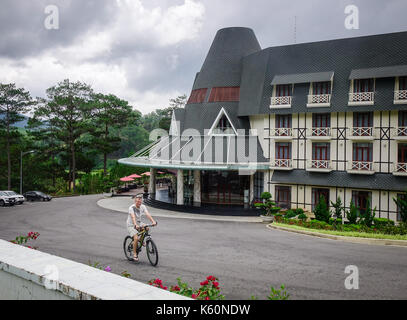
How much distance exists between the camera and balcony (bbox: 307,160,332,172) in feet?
88.6

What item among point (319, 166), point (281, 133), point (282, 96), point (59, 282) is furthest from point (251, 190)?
point (59, 282)

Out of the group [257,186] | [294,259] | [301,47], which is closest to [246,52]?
[301,47]

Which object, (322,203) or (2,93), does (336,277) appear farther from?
(2,93)

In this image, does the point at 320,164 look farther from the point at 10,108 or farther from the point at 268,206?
the point at 10,108

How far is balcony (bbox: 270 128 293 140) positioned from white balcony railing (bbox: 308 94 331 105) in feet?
9.42

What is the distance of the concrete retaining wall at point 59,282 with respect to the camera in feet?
10.8

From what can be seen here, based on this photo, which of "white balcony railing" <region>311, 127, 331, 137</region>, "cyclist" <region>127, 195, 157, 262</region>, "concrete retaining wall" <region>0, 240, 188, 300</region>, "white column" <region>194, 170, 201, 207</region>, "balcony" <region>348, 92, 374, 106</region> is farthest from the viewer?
"white column" <region>194, 170, 201, 207</region>

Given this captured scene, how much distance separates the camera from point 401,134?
24719mm

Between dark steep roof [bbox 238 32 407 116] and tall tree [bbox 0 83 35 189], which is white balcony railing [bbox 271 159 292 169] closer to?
dark steep roof [bbox 238 32 407 116]

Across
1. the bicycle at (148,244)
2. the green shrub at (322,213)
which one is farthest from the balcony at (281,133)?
the bicycle at (148,244)

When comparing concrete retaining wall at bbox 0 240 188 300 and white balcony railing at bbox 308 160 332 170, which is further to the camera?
white balcony railing at bbox 308 160 332 170

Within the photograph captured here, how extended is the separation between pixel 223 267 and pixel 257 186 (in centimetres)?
1989

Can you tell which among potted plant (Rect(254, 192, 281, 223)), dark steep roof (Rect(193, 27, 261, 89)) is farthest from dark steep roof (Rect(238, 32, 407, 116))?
potted plant (Rect(254, 192, 281, 223))

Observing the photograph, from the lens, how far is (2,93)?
49719 mm
